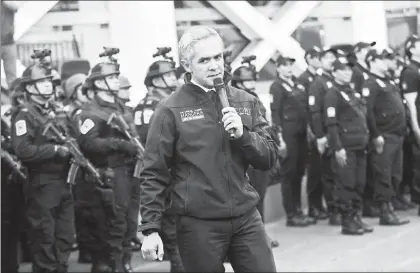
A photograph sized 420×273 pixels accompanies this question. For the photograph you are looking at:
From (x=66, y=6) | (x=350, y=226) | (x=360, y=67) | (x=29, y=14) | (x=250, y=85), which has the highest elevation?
(x=66, y=6)

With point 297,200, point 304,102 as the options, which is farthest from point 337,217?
point 304,102

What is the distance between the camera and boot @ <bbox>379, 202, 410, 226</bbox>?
29.7 ft

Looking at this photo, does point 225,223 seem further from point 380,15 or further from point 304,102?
point 380,15

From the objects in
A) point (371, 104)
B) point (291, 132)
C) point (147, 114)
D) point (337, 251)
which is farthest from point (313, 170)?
point (147, 114)

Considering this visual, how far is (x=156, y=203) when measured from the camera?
3.97 metres

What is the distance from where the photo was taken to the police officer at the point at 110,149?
23.6 ft

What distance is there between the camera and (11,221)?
7.83 m

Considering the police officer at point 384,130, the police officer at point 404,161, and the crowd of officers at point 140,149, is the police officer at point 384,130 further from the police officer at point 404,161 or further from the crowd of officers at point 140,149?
the police officer at point 404,161

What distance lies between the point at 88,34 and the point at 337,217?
3.55 metres

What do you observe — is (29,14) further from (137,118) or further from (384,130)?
(384,130)

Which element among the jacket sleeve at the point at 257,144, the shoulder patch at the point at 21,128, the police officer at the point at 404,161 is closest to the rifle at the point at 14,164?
the shoulder patch at the point at 21,128

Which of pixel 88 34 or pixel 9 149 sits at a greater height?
pixel 88 34

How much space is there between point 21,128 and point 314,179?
416cm

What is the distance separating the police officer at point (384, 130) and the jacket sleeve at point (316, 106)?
0.44m
